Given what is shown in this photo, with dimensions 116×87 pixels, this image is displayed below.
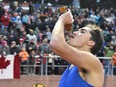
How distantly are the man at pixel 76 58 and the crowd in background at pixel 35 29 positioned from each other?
10.1 m

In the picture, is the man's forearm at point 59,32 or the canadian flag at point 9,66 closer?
the man's forearm at point 59,32

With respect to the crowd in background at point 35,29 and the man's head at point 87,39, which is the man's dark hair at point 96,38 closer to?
the man's head at point 87,39

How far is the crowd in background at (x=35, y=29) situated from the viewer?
1427 cm

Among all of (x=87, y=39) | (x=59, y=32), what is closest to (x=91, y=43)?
(x=87, y=39)

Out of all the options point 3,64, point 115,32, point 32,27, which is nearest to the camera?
point 3,64

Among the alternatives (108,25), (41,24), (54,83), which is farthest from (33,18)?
(54,83)

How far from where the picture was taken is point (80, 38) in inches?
134

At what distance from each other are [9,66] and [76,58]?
9690mm

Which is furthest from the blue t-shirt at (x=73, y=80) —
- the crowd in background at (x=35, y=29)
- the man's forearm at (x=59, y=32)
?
the crowd in background at (x=35, y=29)

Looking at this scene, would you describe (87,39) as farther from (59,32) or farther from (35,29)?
(35,29)

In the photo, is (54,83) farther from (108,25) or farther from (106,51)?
(108,25)

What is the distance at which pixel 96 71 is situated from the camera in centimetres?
337

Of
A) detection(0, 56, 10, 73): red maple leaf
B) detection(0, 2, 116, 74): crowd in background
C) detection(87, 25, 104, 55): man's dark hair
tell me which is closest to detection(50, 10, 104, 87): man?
detection(87, 25, 104, 55): man's dark hair

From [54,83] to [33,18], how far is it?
223 inches
